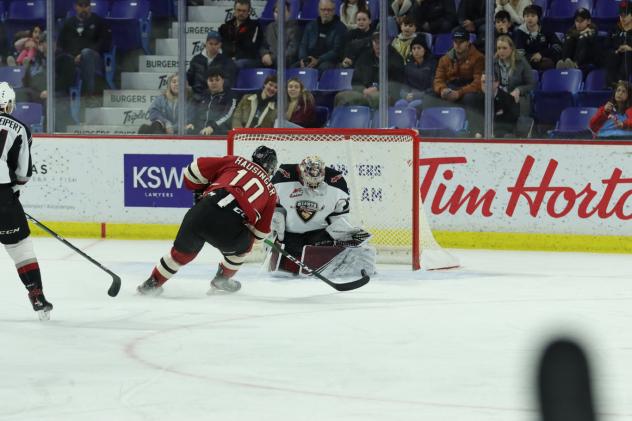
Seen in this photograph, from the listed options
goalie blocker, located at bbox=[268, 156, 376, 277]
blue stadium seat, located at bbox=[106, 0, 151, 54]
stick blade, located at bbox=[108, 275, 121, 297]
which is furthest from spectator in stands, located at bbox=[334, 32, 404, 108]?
stick blade, located at bbox=[108, 275, 121, 297]

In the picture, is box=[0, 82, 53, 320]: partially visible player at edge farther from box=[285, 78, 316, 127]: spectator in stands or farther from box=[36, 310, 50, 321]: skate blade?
box=[285, 78, 316, 127]: spectator in stands

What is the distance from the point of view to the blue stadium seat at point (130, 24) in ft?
28.0

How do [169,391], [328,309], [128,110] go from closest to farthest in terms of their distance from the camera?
[169,391] < [328,309] < [128,110]

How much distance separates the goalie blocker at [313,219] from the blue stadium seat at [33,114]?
122 inches

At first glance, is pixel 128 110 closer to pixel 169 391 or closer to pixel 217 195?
pixel 217 195

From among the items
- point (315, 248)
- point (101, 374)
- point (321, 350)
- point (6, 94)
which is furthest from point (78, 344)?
point (315, 248)

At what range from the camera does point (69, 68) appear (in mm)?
8445

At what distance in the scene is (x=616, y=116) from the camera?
7469mm

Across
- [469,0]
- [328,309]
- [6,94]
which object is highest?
[469,0]

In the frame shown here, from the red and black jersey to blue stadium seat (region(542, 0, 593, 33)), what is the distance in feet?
11.0

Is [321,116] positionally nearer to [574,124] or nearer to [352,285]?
[574,124]

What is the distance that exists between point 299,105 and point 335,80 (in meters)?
0.34

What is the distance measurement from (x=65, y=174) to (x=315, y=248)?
9.94ft

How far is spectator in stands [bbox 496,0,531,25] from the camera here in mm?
7654
